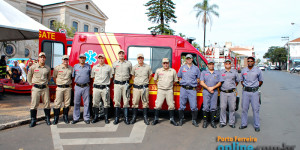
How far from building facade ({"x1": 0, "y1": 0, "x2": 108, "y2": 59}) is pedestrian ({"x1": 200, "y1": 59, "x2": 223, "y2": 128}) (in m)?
23.9

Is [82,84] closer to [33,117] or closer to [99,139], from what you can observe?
[33,117]

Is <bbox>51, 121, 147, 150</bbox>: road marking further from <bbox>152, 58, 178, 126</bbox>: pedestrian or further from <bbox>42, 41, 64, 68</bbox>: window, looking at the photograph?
<bbox>42, 41, 64, 68</bbox>: window

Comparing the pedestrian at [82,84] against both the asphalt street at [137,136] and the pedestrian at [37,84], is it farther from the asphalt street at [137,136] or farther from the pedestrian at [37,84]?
the pedestrian at [37,84]

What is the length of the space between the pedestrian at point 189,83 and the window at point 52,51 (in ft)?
12.6

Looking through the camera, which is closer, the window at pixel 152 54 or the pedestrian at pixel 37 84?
the pedestrian at pixel 37 84

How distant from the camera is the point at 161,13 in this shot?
24656mm

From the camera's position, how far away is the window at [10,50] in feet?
77.4

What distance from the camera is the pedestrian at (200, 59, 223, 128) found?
547cm

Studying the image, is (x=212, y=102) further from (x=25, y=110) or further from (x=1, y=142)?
(x=25, y=110)

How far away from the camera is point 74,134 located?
4.93 metres

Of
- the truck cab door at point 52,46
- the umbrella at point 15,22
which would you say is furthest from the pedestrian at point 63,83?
the umbrella at point 15,22

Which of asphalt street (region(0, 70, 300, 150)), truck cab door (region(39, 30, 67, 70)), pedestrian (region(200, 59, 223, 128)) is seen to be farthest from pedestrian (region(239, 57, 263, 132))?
truck cab door (region(39, 30, 67, 70))

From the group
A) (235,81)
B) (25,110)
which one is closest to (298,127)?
(235,81)

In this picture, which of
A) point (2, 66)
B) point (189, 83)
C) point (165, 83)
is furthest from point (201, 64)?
point (2, 66)
